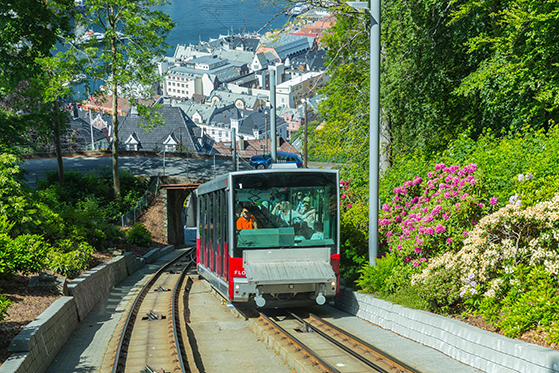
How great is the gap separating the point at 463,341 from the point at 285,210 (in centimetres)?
516

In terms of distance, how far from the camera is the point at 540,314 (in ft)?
27.6

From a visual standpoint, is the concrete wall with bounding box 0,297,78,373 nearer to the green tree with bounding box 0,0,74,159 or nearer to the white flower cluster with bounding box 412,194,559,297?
the white flower cluster with bounding box 412,194,559,297

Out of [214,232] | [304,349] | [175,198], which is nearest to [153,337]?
[214,232]

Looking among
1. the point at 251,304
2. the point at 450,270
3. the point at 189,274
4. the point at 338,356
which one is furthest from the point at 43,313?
the point at 189,274

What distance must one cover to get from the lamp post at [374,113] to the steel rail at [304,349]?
9.26ft

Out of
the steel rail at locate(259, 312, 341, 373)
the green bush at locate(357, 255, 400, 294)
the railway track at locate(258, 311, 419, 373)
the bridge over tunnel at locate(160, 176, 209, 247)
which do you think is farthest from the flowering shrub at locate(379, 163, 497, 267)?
the bridge over tunnel at locate(160, 176, 209, 247)

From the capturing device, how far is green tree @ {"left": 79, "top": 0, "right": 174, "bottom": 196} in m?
30.4

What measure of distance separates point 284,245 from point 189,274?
12079 millimetres

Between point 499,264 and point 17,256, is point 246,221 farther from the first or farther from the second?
point 499,264

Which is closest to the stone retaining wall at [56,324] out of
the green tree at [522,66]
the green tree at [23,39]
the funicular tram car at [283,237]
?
the funicular tram car at [283,237]

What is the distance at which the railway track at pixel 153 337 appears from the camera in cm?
997

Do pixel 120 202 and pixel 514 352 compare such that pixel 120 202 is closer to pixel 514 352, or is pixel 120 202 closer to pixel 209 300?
pixel 209 300

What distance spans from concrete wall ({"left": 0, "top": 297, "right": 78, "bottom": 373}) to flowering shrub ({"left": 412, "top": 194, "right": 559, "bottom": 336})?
6.83 meters

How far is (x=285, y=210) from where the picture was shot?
1277cm
